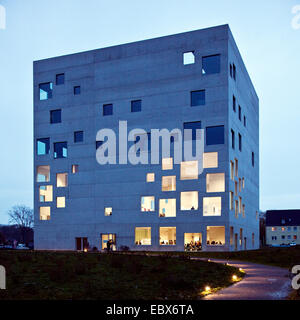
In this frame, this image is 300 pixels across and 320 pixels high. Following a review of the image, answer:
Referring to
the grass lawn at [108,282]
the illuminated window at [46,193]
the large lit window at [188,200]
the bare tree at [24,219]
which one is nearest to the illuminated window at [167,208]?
the large lit window at [188,200]

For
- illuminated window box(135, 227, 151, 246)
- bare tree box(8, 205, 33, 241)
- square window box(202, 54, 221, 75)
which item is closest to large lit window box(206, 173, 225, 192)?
illuminated window box(135, 227, 151, 246)

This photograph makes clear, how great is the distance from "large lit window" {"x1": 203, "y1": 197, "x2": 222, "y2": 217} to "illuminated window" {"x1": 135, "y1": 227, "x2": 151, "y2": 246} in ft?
25.8

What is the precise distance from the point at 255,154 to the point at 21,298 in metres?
64.9

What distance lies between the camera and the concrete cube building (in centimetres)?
4962

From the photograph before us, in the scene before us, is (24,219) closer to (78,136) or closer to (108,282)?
(78,136)

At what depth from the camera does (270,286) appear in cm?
1414

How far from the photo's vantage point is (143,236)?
52250 mm

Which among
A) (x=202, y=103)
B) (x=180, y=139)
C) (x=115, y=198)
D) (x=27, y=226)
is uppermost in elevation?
(x=202, y=103)

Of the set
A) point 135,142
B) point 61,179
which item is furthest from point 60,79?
point 135,142

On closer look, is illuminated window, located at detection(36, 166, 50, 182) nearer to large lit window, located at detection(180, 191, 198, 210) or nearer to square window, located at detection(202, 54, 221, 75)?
large lit window, located at detection(180, 191, 198, 210)

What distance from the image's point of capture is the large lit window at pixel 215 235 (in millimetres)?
48469

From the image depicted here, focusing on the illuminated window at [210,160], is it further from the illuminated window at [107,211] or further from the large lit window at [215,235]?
the illuminated window at [107,211]
